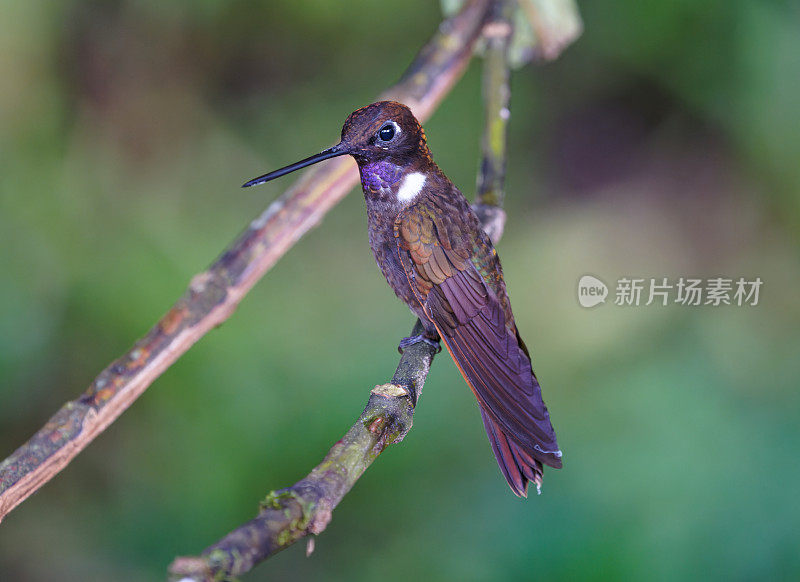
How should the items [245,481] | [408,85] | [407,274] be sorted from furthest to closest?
[245,481], [408,85], [407,274]

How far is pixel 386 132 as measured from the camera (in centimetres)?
143

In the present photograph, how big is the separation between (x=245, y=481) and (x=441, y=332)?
4.31 ft

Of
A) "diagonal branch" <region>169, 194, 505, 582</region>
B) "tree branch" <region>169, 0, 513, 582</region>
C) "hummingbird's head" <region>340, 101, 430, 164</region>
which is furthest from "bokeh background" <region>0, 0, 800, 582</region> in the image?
"diagonal branch" <region>169, 194, 505, 582</region>

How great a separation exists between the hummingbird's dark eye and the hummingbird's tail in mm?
533

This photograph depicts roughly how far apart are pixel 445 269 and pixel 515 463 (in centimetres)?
39

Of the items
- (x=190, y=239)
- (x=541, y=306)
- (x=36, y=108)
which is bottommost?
(x=541, y=306)

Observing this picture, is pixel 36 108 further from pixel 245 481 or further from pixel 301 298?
pixel 245 481

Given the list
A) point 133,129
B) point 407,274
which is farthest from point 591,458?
point 133,129

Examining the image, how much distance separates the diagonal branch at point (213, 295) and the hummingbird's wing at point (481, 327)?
1.01 ft

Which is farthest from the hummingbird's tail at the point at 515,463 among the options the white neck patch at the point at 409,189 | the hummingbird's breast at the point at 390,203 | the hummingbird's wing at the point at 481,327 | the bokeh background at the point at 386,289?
the bokeh background at the point at 386,289

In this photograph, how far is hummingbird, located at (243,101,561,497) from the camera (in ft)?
4.42

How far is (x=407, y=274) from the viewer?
5.06 ft

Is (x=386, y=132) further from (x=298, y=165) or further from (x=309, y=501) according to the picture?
(x=309, y=501)

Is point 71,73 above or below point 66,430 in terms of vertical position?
above
